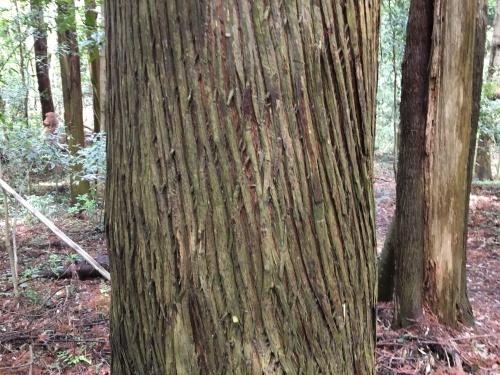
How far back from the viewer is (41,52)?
10.6 m

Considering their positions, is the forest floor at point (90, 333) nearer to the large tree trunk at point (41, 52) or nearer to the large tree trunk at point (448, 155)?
the large tree trunk at point (448, 155)

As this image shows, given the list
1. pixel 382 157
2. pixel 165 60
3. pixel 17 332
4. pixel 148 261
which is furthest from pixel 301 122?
pixel 382 157

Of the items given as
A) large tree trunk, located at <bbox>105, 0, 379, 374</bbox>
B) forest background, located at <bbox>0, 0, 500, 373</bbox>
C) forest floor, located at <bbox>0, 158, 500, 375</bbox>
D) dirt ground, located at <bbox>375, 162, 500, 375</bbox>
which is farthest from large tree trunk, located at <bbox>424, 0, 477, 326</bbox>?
large tree trunk, located at <bbox>105, 0, 379, 374</bbox>

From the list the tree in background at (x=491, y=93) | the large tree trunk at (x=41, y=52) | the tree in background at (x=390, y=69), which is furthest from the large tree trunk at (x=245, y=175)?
the tree in background at (x=491, y=93)

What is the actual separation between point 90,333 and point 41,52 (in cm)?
957

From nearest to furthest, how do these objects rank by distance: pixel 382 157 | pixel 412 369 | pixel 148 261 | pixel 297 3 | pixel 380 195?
pixel 297 3 < pixel 148 261 < pixel 412 369 < pixel 380 195 < pixel 382 157

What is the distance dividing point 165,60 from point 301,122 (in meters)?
0.42

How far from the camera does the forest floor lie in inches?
117

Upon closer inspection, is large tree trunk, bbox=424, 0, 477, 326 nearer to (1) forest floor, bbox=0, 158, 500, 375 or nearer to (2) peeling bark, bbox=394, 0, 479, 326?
(2) peeling bark, bbox=394, 0, 479, 326

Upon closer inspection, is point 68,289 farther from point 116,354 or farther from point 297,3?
point 297,3

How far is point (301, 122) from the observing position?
112 centimetres

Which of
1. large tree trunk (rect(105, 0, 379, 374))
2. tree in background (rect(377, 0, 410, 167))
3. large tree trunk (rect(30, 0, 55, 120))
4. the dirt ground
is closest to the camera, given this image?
large tree trunk (rect(105, 0, 379, 374))

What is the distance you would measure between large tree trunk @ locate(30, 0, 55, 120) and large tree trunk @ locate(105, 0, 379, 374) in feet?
11.0

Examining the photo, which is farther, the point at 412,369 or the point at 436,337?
the point at 436,337
